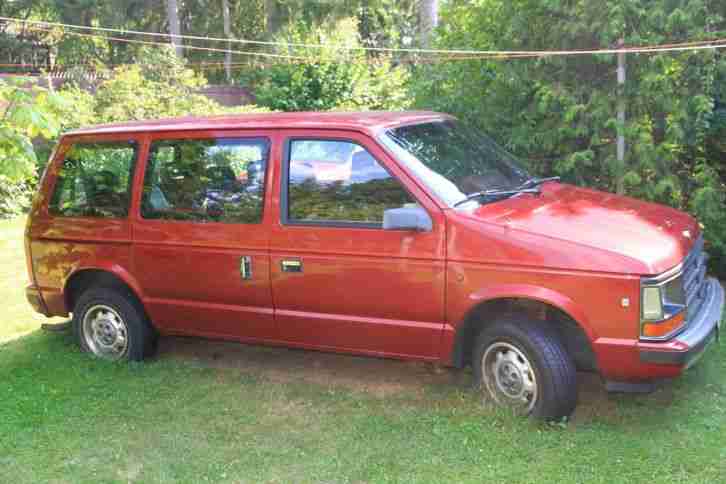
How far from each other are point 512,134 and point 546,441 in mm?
4296

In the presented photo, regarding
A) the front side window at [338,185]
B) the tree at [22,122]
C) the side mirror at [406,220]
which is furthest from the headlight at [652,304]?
the tree at [22,122]

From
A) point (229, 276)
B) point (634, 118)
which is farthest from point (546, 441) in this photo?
point (634, 118)

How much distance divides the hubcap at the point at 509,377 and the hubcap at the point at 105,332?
9.74ft

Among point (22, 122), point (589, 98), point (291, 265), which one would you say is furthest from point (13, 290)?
point (589, 98)

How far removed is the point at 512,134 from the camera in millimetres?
8016

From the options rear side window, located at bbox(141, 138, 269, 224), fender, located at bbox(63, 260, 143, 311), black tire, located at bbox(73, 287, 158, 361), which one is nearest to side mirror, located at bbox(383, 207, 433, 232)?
rear side window, located at bbox(141, 138, 269, 224)

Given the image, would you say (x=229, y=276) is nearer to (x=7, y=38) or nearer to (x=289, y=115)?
(x=289, y=115)

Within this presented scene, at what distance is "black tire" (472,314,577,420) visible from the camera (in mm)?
4453

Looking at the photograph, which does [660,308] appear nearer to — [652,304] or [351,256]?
[652,304]

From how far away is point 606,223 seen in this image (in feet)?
15.2

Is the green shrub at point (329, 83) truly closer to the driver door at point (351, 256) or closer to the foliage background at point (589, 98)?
the foliage background at point (589, 98)

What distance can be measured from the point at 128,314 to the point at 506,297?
3.06 m

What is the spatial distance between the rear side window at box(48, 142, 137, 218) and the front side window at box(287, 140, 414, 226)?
1.50 meters

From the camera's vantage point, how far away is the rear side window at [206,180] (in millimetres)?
5367
